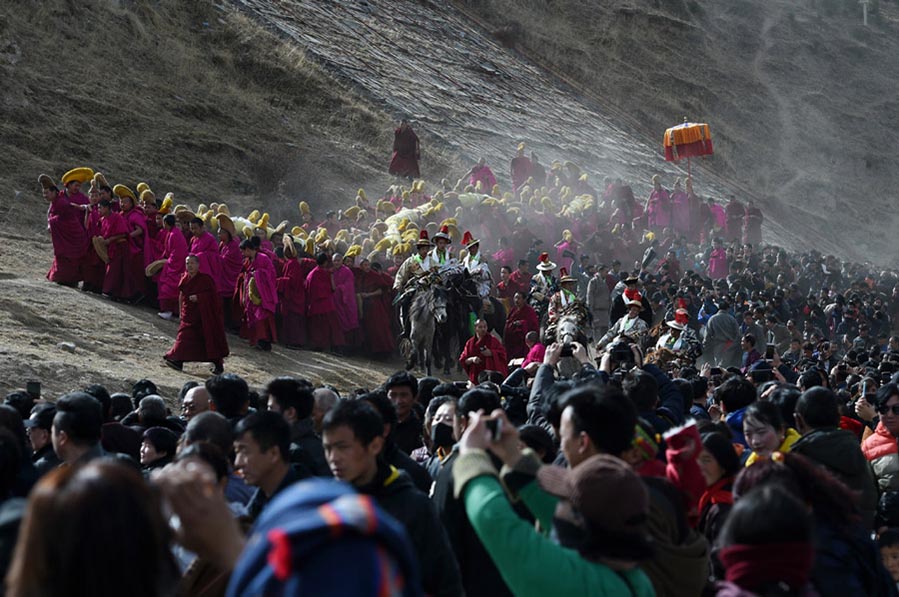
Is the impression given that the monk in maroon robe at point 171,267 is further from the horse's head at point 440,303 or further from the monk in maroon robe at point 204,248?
the horse's head at point 440,303

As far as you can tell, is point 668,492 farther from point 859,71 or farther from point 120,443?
point 859,71

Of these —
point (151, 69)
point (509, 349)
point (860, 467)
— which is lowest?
point (509, 349)

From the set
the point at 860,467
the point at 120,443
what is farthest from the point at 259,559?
the point at 120,443

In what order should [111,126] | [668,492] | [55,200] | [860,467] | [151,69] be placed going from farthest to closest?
[151,69]
[111,126]
[55,200]
[860,467]
[668,492]

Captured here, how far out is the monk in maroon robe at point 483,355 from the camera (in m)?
14.3

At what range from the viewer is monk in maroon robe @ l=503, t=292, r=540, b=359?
1775cm

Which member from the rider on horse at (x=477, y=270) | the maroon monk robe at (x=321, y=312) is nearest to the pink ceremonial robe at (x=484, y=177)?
the rider on horse at (x=477, y=270)

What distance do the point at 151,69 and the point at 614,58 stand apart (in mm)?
25521

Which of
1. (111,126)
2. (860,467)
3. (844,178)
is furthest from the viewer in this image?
(844,178)

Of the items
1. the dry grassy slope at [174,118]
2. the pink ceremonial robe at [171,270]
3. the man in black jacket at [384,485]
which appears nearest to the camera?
the man in black jacket at [384,485]

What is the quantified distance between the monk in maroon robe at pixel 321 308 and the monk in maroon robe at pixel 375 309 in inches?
30.0

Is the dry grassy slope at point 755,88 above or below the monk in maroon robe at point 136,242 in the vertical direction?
above

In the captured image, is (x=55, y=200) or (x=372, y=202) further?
(x=372, y=202)

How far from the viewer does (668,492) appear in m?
3.66
